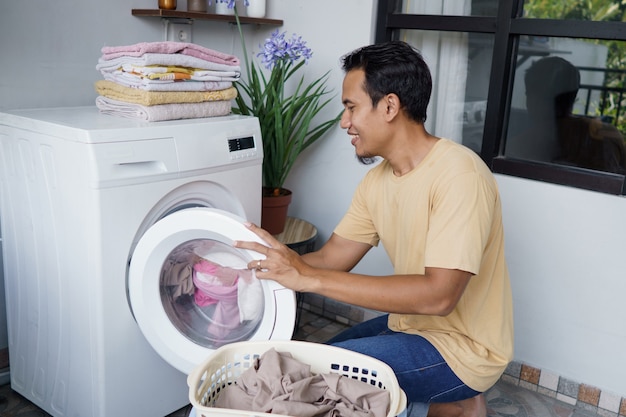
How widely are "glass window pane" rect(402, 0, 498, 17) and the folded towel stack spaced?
842 mm

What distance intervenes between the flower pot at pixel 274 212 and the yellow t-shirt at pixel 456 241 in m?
0.67

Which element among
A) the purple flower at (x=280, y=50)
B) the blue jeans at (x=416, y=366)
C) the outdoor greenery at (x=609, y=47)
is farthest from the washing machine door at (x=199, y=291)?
the outdoor greenery at (x=609, y=47)

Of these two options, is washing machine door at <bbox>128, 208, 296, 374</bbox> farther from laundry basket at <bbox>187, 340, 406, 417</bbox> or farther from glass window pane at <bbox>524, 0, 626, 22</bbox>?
glass window pane at <bbox>524, 0, 626, 22</bbox>

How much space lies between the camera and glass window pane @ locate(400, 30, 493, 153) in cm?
232

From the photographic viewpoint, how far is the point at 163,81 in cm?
176

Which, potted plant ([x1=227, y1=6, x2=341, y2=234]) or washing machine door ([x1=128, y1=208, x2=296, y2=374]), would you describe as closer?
washing machine door ([x1=128, y1=208, x2=296, y2=374])

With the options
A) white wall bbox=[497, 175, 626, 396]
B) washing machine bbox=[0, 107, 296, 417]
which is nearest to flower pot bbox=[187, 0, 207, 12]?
washing machine bbox=[0, 107, 296, 417]

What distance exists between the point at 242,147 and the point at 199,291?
464 millimetres

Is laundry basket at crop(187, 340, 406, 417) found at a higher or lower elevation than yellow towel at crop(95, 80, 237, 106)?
lower

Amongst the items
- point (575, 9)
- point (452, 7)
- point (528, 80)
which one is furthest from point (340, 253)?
point (575, 9)

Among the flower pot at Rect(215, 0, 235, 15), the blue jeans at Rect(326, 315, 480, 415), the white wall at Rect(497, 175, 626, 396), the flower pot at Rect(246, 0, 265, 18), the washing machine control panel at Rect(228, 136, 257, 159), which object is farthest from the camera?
the flower pot at Rect(246, 0, 265, 18)

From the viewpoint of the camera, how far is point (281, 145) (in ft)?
7.45

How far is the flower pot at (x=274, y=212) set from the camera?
2268mm

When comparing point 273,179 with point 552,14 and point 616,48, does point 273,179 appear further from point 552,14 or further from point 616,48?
point 616,48
